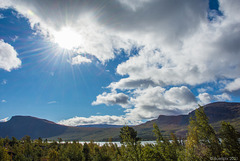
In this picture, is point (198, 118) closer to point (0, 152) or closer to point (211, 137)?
point (211, 137)

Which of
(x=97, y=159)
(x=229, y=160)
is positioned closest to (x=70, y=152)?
(x=97, y=159)

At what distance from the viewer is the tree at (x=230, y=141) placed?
81.9 feet

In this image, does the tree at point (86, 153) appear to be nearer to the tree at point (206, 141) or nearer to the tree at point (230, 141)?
the tree at point (206, 141)

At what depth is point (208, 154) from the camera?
32406mm

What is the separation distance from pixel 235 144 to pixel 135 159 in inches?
744

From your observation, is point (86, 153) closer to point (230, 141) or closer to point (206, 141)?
point (206, 141)

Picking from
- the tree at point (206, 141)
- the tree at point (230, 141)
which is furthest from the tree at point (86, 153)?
the tree at point (230, 141)

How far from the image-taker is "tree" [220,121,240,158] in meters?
25.0

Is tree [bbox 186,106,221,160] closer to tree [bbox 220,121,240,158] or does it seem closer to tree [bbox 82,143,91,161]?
tree [bbox 220,121,240,158]

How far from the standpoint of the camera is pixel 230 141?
26.0 m

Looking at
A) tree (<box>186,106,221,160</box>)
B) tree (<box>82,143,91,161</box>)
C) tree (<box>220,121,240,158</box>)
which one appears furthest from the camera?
tree (<box>82,143,91,161</box>)

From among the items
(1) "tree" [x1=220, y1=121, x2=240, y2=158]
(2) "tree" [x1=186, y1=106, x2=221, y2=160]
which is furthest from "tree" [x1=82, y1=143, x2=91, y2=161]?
(1) "tree" [x1=220, y1=121, x2=240, y2=158]

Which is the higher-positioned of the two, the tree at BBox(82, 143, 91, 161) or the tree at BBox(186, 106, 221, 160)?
the tree at BBox(186, 106, 221, 160)

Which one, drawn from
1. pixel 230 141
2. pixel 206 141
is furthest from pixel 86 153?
pixel 230 141
